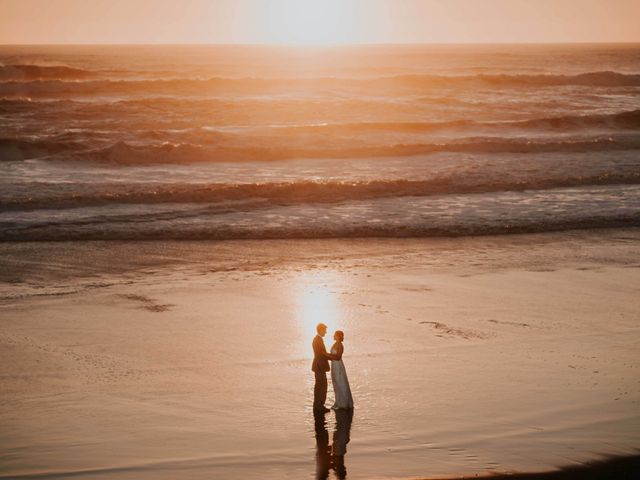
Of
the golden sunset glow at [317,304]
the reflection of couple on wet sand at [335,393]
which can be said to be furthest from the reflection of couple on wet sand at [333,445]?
the golden sunset glow at [317,304]

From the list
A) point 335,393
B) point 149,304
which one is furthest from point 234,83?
point 335,393

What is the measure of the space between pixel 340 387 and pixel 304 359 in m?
1.89

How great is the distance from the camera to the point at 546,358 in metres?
13.2

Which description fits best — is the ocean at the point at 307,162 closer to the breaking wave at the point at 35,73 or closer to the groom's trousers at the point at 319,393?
the breaking wave at the point at 35,73

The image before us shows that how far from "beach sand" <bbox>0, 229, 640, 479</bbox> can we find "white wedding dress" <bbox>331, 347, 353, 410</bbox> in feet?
0.66

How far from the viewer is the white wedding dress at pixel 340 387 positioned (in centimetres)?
1144

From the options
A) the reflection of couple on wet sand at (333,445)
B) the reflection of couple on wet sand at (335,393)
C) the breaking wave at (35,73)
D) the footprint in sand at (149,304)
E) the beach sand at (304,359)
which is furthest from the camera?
the breaking wave at (35,73)

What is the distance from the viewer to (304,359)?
13273 millimetres

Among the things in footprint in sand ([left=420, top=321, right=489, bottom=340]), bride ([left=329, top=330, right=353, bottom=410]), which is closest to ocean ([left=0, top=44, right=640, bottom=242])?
footprint in sand ([left=420, top=321, right=489, bottom=340])

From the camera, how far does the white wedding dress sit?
11.4m

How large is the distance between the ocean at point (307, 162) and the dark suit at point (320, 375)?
10.9m

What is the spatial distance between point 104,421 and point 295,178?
68.8 ft

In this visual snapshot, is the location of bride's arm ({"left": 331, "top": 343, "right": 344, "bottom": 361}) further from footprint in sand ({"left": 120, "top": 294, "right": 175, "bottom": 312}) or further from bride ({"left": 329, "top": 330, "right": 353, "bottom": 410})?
footprint in sand ({"left": 120, "top": 294, "right": 175, "bottom": 312})

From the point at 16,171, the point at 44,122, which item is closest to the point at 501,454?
the point at 16,171
